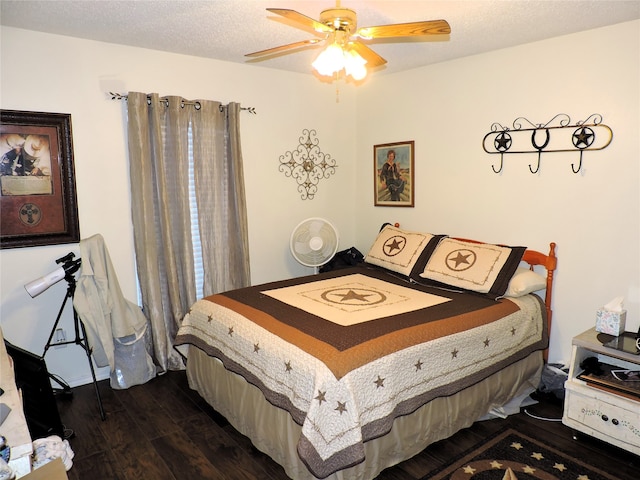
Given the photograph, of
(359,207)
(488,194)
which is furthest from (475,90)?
(359,207)

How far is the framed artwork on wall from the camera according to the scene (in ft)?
13.2

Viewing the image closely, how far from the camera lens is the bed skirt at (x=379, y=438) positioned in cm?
216

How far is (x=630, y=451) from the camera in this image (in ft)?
7.58

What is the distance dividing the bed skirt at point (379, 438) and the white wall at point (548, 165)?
0.65 meters

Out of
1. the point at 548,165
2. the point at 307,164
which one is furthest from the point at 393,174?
the point at 548,165

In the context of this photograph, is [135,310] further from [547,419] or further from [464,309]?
[547,419]

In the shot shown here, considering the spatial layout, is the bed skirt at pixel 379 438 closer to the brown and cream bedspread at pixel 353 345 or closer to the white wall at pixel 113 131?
the brown and cream bedspread at pixel 353 345

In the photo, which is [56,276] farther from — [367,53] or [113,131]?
[367,53]

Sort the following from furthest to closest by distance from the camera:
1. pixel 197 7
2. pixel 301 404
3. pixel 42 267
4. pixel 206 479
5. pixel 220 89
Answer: pixel 220 89 → pixel 42 267 → pixel 197 7 → pixel 206 479 → pixel 301 404

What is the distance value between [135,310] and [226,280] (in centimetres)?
80

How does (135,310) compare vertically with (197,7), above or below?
below

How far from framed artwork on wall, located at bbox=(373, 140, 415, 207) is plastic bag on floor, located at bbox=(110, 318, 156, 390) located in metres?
2.50

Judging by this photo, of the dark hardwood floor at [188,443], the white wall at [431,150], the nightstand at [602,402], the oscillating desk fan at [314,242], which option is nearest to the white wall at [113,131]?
Answer: the white wall at [431,150]

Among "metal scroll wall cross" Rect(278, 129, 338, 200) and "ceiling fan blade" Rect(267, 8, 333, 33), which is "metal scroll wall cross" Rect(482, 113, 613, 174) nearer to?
"metal scroll wall cross" Rect(278, 129, 338, 200)
